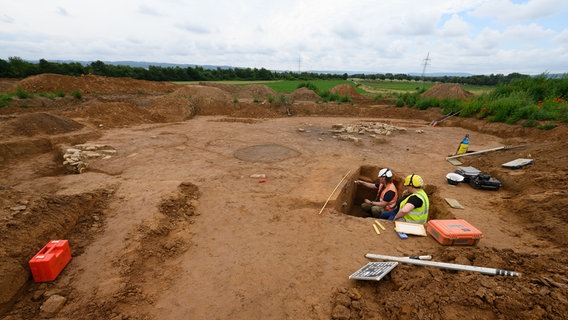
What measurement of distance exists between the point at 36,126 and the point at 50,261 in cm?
951

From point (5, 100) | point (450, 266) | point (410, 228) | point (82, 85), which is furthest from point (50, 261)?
point (82, 85)

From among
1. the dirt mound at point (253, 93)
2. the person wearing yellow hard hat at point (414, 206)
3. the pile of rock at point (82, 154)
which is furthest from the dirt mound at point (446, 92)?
the pile of rock at point (82, 154)

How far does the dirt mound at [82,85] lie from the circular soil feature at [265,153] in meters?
18.3

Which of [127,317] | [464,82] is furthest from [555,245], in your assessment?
[464,82]

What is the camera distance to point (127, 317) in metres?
2.81

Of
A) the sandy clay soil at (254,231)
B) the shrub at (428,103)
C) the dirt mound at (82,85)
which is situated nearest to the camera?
the sandy clay soil at (254,231)

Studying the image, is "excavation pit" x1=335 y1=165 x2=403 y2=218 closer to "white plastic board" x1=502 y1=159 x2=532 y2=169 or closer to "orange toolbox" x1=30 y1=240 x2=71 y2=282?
"white plastic board" x1=502 y1=159 x2=532 y2=169

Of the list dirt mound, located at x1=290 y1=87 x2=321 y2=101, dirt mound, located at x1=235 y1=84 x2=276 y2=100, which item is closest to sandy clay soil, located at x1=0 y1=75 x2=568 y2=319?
dirt mound, located at x1=290 y1=87 x2=321 y2=101

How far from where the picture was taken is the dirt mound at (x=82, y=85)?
19.5 meters

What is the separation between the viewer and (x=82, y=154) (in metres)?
7.88

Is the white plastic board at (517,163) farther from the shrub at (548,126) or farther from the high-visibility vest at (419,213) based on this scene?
the shrub at (548,126)

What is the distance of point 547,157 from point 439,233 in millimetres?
5686

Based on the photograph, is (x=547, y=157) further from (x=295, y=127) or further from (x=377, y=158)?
(x=295, y=127)

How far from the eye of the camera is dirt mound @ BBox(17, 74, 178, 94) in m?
19.5
